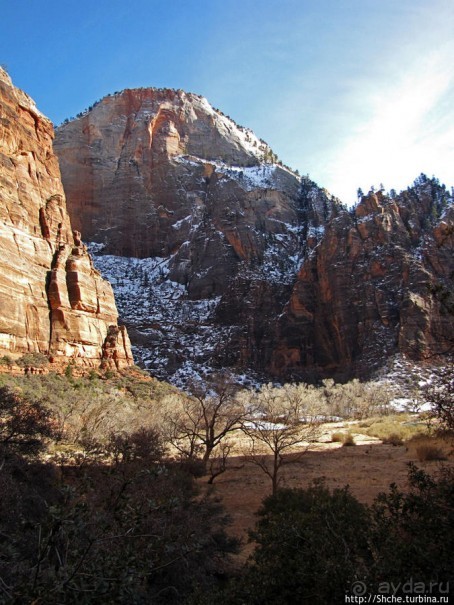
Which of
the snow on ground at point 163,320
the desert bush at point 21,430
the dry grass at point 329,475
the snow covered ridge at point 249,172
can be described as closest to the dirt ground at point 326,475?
the dry grass at point 329,475

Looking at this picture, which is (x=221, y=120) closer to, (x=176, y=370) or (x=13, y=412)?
(x=176, y=370)

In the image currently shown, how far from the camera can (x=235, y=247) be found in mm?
109875

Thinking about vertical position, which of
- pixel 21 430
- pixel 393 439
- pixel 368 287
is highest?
pixel 368 287

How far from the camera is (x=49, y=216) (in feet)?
174

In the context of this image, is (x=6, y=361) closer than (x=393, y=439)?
No

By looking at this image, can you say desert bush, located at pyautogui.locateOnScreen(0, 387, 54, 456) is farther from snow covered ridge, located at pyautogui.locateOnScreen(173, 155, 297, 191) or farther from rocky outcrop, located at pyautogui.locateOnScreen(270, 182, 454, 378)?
snow covered ridge, located at pyautogui.locateOnScreen(173, 155, 297, 191)

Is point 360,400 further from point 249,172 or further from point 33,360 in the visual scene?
point 249,172

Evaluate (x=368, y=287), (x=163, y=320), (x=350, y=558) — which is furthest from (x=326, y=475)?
(x=163, y=320)

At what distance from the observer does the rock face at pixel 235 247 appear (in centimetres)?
8325

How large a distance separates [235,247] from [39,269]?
6874 centimetres

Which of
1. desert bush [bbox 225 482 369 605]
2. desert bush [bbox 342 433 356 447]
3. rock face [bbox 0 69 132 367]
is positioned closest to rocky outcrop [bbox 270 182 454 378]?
desert bush [bbox 342 433 356 447]

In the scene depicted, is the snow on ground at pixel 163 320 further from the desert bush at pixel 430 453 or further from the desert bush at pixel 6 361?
the desert bush at pixel 430 453

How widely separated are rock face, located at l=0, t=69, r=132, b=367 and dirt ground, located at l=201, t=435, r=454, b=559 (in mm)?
28112

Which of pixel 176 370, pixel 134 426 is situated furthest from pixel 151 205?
pixel 134 426
